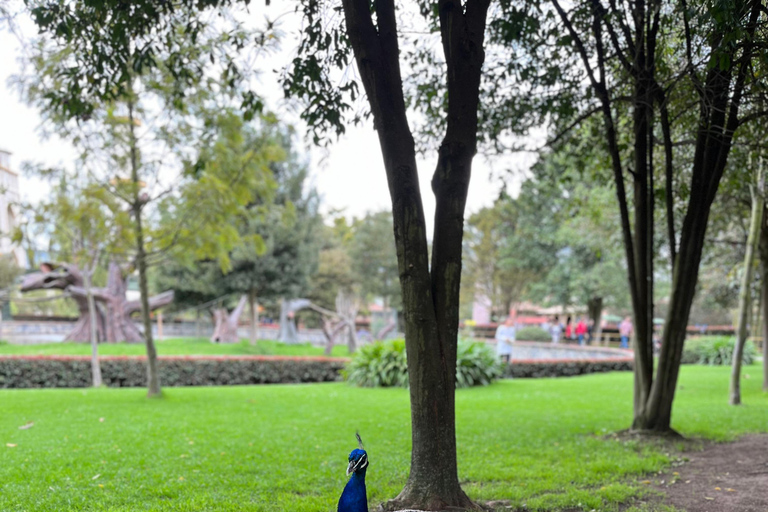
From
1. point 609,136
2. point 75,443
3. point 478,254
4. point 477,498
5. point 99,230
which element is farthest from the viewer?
point 478,254

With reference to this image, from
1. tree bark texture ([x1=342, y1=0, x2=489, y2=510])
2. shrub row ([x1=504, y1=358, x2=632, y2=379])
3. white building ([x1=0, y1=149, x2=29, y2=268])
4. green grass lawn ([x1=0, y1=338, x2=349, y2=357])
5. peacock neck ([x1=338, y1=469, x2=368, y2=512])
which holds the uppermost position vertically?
white building ([x1=0, y1=149, x2=29, y2=268])

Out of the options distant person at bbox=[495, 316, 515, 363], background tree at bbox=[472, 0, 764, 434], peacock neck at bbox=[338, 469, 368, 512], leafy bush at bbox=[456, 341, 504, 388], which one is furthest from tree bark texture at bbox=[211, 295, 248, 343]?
peacock neck at bbox=[338, 469, 368, 512]

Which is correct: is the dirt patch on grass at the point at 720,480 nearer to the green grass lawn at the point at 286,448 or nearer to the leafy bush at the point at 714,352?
the green grass lawn at the point at 286,448

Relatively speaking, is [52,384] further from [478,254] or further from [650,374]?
[478,254]

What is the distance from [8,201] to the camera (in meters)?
11.7

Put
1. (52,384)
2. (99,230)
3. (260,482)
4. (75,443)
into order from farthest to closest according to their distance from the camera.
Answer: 1. (52,384)
2. (99,230)
3. (75,443)
4. (260,482)

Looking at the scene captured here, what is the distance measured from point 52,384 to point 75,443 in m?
8.39

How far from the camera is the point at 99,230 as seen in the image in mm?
10555

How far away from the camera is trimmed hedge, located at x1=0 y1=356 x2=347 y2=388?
1283 centimetres

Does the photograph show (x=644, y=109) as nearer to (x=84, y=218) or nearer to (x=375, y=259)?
(x=84, y=218)

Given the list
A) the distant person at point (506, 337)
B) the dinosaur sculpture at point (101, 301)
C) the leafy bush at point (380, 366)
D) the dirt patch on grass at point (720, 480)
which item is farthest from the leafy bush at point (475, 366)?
the dinosaur sculpture at point (101, 301)

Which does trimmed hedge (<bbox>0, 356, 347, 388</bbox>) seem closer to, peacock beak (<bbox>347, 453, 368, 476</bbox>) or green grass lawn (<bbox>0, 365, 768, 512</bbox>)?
green grass lawn (<bbox>0, 365, 768, 512</bbox>)

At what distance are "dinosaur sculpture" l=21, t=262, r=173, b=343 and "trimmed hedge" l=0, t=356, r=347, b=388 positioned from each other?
27.4 feet

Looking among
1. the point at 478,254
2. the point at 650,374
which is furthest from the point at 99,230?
the point at 478,254
